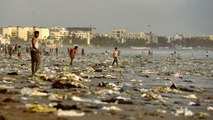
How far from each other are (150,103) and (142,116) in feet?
9.09

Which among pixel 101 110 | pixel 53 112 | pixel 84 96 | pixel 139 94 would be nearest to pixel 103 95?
pixel 84 96

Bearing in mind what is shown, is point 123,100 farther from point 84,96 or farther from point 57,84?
point 57,84

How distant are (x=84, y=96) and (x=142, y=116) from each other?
3.57 m

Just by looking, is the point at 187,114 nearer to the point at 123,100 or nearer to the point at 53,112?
the point at 123,100

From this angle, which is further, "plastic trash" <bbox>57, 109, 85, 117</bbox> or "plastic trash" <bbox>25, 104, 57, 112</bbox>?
"plastic trash" <bbox>25, 104, 57, 112</bbox>

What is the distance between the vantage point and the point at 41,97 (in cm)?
1153

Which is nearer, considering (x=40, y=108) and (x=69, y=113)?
(x=69, y=113)

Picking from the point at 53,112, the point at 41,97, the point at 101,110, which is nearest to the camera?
the point at 53,112

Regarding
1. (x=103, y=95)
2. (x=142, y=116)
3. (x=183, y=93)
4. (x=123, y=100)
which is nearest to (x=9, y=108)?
(x=142, y=116)

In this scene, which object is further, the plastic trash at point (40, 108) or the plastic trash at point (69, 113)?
the plastic trash at point (40, 108)

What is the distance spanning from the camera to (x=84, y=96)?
12.5 metres

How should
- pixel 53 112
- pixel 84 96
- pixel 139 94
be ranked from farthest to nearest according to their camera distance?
pixel 139 94 < pixel 84 96 < pixel 53 112

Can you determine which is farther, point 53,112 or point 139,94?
point 139,94

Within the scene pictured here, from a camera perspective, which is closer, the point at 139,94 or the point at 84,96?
the point at 84,96
